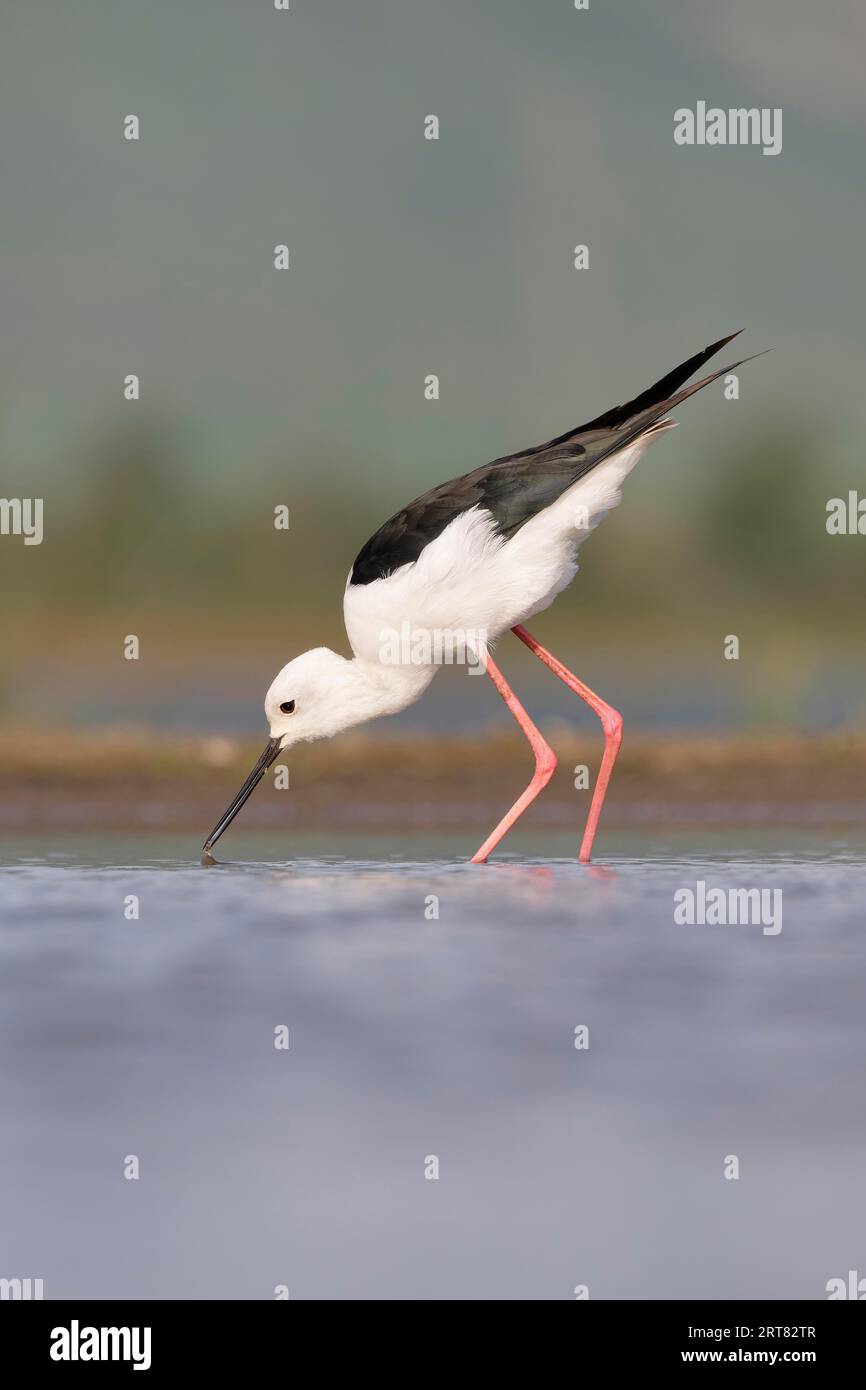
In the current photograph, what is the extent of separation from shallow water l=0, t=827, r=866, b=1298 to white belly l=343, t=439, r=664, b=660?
197cm

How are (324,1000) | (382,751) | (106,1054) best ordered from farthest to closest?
(382,751) < (324,1000) < (106,1054)

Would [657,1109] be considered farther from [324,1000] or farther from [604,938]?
[604,938]

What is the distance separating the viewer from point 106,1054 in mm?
6160

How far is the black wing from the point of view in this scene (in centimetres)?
1076

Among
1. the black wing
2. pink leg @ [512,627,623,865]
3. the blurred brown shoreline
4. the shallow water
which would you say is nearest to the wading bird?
the black wing

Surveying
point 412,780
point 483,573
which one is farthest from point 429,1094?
point 412,780

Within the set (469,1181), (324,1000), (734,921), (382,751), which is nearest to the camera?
(469,1181)

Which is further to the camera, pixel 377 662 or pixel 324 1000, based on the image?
pixel 377 662

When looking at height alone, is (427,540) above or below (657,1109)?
above

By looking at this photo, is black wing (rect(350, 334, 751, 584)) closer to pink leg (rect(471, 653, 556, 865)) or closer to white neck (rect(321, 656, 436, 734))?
white neck (rect(321, 656, 436, 734))

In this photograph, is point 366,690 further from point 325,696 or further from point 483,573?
point 483,573

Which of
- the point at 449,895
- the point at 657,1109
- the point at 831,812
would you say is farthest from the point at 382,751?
the point at 657,1109
